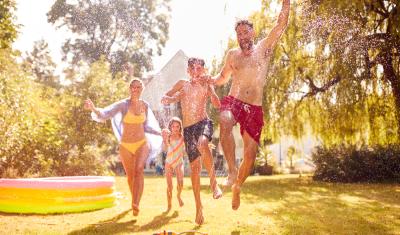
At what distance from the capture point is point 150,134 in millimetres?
7012

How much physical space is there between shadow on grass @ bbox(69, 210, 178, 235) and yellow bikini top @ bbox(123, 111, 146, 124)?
154 centimetres

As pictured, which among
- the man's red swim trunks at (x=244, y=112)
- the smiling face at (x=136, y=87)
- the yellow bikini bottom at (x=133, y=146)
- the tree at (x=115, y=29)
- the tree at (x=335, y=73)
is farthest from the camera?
the tree at (x=115, y=29)

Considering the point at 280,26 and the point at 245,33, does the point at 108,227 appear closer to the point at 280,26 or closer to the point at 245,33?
the point at 245,33

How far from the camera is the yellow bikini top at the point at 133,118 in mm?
6910

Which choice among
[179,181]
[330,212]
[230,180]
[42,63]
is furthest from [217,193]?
[42,63]

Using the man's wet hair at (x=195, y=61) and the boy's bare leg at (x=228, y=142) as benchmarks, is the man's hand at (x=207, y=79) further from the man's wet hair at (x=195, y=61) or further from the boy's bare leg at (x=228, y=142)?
the boy's bare leg at (x=228, y=142)

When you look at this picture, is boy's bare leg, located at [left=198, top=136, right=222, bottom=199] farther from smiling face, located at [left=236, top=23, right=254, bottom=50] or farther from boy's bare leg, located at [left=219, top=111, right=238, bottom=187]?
smiling face, located at [left=236, top=23, right=254, bottom=50]

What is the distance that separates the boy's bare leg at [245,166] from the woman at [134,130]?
2.49 m

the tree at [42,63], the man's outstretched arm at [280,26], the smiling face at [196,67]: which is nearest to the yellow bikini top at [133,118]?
the smiling face at [196,67]

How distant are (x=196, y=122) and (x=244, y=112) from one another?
0.71m

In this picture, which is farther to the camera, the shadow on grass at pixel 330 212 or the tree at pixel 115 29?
the tree at pixel 115 29

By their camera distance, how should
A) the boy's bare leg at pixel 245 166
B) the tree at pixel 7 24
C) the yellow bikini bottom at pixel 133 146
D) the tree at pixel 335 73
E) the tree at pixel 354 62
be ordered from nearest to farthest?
the boy's bare leg at pixel 245 166 < the yellow bikini bottom at pixel 133 146 < the tree at pixel 7 24 < the tree at pixel 354 62 < the tree at pixel 335 73

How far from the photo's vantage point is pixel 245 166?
14.7ft

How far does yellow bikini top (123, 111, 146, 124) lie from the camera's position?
691cm
